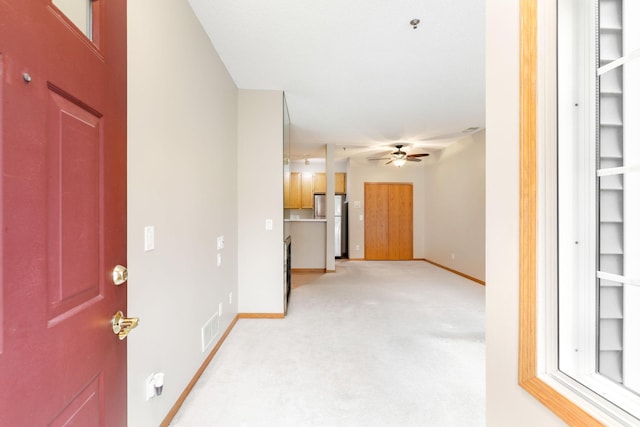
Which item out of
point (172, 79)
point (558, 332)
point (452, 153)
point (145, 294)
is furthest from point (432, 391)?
point (452, 153)

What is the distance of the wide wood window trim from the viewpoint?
827 millimetres

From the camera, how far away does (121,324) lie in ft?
2.65

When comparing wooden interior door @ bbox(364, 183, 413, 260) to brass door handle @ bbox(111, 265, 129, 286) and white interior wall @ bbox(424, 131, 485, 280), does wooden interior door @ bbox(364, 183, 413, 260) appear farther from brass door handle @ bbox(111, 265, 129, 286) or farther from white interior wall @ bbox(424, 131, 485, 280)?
brass door handle @ bbox(111, 265, 129, 286)

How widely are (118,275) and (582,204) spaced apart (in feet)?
4.53

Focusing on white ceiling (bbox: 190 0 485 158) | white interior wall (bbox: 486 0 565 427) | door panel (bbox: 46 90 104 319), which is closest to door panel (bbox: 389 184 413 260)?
white ceiling (bbox: 190 0 485 158)

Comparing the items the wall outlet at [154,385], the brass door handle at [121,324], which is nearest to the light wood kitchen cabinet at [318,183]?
the wall outlet at [154,385]

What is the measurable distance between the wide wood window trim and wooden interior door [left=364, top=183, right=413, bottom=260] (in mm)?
6099

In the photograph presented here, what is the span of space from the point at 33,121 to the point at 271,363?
215 cm

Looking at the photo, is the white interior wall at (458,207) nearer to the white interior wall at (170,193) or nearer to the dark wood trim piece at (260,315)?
the dark wood trim piece at (260,315)

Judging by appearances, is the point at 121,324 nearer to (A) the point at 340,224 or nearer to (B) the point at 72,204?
(B) the point at 72,204

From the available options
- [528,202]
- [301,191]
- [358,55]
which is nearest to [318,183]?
[301,191]

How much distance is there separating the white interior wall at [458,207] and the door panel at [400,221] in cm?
41

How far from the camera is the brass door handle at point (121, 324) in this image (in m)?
0.79
